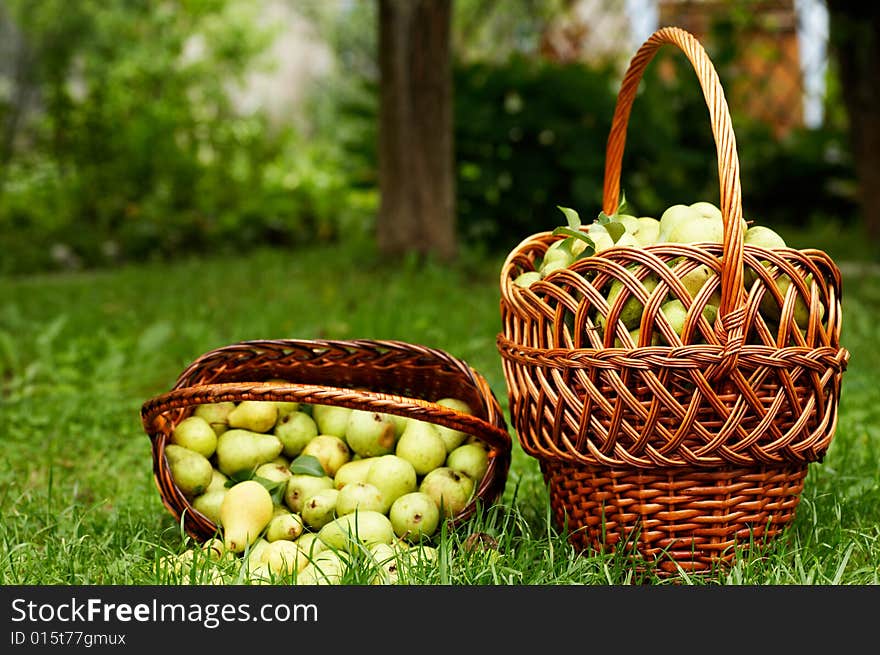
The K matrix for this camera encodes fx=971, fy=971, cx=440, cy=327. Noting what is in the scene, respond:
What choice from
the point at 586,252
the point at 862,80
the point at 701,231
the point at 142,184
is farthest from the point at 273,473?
the point at 142,184

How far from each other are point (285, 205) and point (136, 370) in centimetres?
424

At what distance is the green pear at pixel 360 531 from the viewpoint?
1.88m

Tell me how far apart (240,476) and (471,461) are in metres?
0.50

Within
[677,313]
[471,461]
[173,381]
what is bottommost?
[173,381]

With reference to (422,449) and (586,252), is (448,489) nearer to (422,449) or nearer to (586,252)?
(422,449)

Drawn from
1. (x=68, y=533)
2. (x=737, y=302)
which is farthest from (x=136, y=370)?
(x=737, y=302)

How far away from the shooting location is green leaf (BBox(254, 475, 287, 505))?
2.03 meters

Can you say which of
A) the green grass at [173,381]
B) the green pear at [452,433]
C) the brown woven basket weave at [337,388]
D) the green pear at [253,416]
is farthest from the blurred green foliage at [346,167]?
the green pear at [253,416]

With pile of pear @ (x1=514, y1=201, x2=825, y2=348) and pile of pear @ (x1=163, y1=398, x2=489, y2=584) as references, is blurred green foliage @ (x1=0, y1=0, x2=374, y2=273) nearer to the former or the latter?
pile of pear @ (x1=163, y1=398, x2=489, y2=584)

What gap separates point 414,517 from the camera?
6.39ft

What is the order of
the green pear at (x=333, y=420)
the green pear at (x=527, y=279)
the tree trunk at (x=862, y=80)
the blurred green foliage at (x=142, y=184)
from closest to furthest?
the green pear at (x=527, y=279)
the green pear at (x=333, y=420)
the tree trunk at (x=862, y=80)
the blurred green foliage at (x=142, y=184)

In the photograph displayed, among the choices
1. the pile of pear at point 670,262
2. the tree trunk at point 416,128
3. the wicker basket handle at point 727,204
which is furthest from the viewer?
the tree trunk at point 416,128

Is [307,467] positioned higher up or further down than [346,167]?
further down

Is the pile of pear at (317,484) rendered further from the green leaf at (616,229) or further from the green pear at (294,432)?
the green leaf at (616,229)
